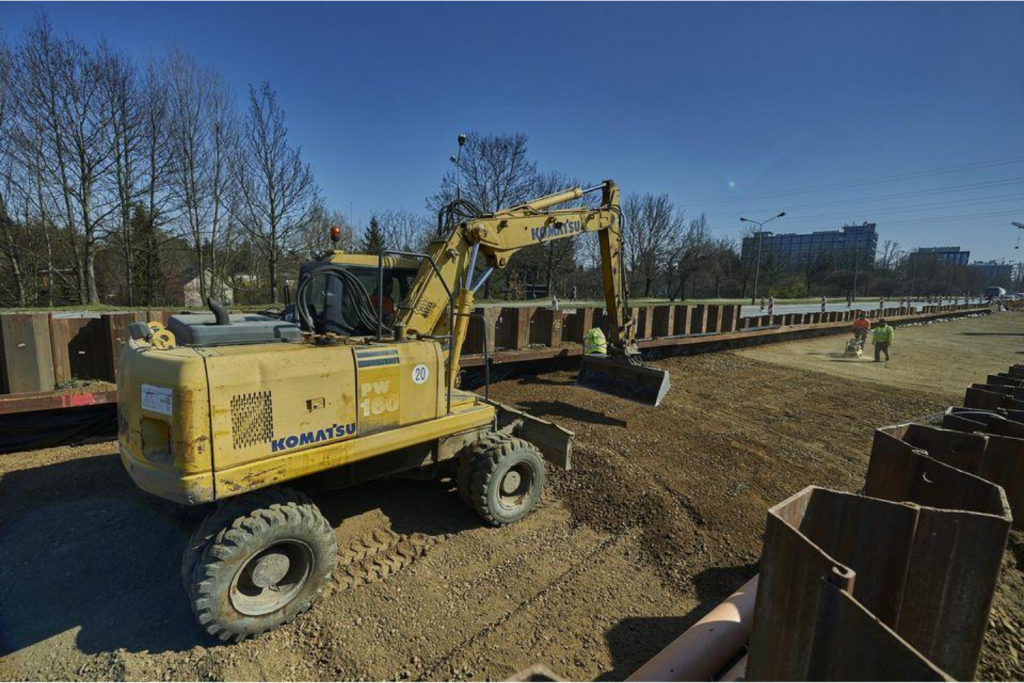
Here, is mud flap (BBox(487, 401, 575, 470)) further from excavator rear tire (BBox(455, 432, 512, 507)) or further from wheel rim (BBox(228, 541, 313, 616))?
wheel rim (BBox(228, 541, 313, 616))

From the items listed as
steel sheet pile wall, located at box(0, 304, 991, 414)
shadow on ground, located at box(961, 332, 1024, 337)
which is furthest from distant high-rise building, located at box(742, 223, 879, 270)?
steel sheet pile wall, located at box(0, 304, 991, 414)

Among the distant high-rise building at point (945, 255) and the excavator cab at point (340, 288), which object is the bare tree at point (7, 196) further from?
the distant high-rise building at point (945, 255)

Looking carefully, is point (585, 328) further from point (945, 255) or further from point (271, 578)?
point (945, 255)

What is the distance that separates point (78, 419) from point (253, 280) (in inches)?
1062

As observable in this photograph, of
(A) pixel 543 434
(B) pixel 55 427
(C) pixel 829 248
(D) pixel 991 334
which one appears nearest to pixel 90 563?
(B) pixel 55 427

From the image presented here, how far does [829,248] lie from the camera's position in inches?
2896

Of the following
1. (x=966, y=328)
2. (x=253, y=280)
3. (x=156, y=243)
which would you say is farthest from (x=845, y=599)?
(x=966, y=328)

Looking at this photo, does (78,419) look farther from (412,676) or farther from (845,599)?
(845,599)

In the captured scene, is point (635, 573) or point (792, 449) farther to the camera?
point (792, 449)

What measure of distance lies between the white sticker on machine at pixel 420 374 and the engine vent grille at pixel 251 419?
1.17 metres

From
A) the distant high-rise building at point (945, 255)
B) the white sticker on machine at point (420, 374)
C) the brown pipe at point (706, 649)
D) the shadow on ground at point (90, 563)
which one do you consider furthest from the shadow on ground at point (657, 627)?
the distant high-rise building at point (945, 255)

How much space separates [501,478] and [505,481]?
0.15 meters

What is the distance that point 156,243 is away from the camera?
73.1 ft

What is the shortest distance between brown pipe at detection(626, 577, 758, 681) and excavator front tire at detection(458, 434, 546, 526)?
6.45 ft
